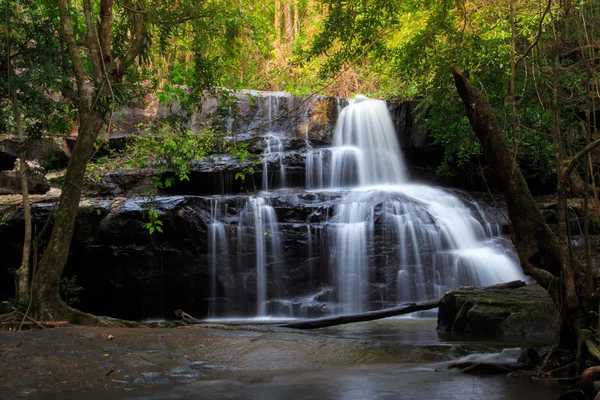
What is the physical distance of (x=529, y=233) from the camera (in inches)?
214

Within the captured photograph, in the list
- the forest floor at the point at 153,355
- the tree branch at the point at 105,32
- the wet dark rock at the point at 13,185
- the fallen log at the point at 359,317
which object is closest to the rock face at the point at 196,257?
the wet dark rock at the point at 13,185

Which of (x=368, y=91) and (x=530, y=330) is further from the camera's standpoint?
(x=368, y=91)

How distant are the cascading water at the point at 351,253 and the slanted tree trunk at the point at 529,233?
22.1 ft

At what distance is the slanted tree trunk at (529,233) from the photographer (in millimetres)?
4992

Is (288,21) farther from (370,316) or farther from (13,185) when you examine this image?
(370,316)

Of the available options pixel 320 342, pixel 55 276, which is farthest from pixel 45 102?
pixel 320 342

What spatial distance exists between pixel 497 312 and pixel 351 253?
4911 mm

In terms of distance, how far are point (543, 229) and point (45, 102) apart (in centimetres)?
717

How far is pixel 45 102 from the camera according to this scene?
8.34 m

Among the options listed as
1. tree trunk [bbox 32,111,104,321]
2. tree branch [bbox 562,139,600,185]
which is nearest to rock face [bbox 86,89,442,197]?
tree trunk [bbox 32,111,104,321]

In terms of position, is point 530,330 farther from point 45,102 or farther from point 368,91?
point 368,91

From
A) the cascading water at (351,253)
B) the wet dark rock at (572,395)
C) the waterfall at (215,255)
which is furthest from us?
the waterfall at (215,255)

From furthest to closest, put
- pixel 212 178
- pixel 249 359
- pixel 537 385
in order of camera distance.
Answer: pixel 212 178 → pixel 249 359 → pixel 537 385

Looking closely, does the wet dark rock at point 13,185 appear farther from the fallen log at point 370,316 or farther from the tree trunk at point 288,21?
the tree trunk at point 288,21
